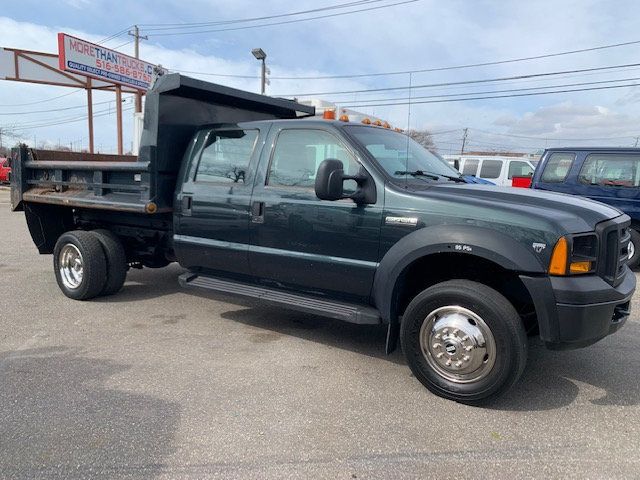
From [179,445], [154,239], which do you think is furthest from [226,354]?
[154,239]

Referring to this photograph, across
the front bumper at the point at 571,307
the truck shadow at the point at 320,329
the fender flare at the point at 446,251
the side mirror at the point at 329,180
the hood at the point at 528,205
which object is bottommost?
the truck shadow at the point at 320,329

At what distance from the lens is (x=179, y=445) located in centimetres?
282

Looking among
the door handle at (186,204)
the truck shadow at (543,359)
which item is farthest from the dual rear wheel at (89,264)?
the door handle at (186,204)

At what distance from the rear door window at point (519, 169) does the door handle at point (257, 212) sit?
37.6ft

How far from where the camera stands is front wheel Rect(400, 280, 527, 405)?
3225mm

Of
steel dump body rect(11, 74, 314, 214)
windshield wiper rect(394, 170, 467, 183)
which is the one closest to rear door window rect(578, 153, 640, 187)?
windshield wiper rect(394, 170, 467, 183)

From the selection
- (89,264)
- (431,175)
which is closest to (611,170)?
(431,175)

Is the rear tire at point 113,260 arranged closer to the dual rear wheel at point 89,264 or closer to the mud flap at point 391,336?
the dual rear wheel at point 89,264

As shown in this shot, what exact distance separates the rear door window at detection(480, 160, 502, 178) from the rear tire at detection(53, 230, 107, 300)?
11.5m

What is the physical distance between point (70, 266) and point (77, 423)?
3.27 meters

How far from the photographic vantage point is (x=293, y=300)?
418 cm

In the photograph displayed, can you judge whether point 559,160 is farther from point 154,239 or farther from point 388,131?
point 154,239

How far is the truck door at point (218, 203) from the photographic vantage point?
4465mm

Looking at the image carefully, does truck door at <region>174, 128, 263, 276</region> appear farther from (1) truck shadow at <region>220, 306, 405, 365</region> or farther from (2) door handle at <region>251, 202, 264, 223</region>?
(1) truck shadow at <region>220, 306, 405, 365</region>
